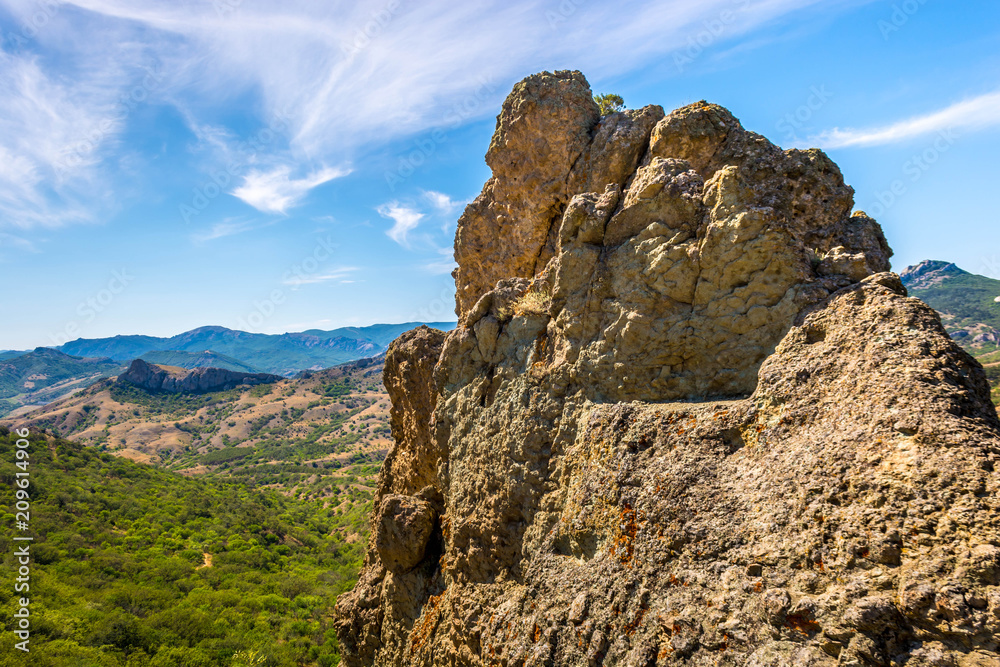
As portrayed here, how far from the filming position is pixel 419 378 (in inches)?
510

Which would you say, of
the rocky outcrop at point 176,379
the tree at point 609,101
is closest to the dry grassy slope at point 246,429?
the rocky outcrop at point 176,379

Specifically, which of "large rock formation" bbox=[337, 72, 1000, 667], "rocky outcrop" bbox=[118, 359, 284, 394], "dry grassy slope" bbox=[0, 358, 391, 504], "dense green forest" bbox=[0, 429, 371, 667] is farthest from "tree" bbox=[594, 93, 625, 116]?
"rocky outcrop" bbox=[118, 359, 284, 394]

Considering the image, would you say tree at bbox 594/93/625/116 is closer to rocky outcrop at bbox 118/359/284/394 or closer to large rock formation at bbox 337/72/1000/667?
large rock formation at bbox 337/72/1000/667

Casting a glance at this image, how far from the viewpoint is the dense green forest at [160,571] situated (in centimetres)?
2361

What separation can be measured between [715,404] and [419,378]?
8.29 meters

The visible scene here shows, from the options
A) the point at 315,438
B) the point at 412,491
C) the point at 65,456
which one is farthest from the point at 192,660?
the point at 315,438

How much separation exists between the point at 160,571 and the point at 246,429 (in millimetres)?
129587

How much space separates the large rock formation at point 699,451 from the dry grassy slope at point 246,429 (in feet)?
262

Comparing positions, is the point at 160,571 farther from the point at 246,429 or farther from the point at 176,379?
the point at 176,379

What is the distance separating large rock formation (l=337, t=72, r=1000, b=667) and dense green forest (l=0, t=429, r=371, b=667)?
19361 mm

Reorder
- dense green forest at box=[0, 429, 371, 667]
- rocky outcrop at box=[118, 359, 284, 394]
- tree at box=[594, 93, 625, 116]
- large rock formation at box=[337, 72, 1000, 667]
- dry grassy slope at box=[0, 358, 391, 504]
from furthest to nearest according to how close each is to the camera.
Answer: rocky outcrop at box=[118, 359, 284, 394]
dry grassy slope at box=[0, 358, 391, 504]
dense green forest at box=[0, 429, 371, 667]
tree at box=[594, 93, 625, 116]
large rock formation at box=[337, 72, 1000, 667]

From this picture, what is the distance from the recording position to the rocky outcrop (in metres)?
187

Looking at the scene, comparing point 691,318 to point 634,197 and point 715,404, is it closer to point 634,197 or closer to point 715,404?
point 715,404

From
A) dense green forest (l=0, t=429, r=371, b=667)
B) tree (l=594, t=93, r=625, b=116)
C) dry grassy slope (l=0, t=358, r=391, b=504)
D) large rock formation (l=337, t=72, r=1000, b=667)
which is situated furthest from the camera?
dry grassy slope (l=0, t=358, r=391, b=504)
